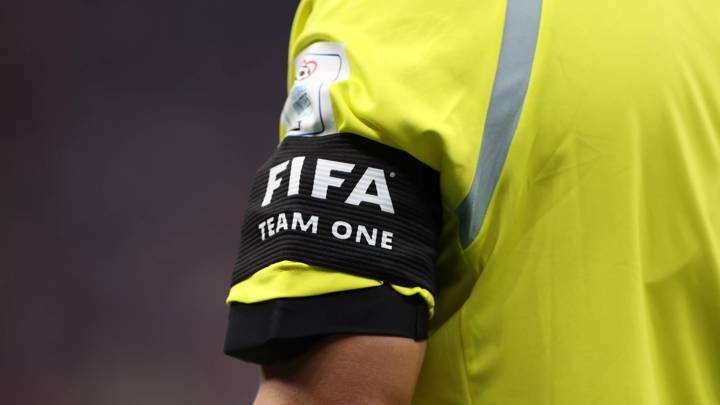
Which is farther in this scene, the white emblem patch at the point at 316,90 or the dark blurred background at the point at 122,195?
the dark blurred background at the point at 122,195

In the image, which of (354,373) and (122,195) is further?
(122,195)

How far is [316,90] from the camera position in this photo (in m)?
0.38

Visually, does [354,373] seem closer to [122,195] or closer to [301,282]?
[301,282]

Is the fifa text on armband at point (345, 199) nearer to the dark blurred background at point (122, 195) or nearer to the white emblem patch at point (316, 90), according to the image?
the white emblem patch at point (316, 90)

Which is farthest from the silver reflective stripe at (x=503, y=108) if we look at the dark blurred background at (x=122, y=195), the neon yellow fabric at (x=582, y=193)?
the dark blurred background at (x=122, y=195)

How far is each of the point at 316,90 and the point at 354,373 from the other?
129mm

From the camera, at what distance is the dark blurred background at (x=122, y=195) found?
4.11 ft

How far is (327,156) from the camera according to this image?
0.36 metres

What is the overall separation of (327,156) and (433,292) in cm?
8

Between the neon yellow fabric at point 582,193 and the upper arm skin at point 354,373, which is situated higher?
the neon yellow fabric at point 582,193

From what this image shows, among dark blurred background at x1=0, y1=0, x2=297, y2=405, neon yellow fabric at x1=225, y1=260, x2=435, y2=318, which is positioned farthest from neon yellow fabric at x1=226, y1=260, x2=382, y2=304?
dark blurred background at x1=0, y1=0, x2=297, y2=405

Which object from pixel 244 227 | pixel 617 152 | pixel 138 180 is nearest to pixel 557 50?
pixel 617 152

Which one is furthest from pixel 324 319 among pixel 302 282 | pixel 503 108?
pixel 503 108

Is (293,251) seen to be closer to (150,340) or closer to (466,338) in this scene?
(466,338)
